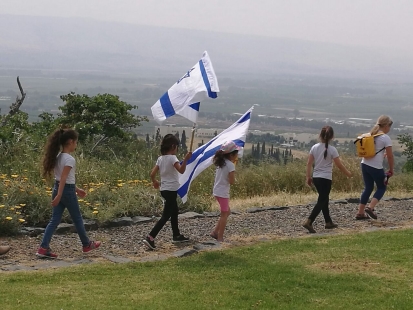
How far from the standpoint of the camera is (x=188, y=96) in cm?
833

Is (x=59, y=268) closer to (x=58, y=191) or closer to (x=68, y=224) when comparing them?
(x=58, y=191)

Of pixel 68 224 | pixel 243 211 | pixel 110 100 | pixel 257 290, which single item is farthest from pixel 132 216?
pixel 110 100

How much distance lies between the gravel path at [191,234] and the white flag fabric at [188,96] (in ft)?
5.31

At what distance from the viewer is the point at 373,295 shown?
618 cm

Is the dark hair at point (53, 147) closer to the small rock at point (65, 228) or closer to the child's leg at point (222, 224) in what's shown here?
the small rock at point (65, 228)

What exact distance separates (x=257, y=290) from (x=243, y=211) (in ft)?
16.6

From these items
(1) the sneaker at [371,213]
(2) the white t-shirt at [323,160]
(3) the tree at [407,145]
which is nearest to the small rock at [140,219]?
(2) the white t-shirt at [323,160]

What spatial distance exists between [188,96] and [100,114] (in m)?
9.17

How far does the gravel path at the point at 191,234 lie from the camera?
781 centimetres

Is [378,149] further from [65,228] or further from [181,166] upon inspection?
[65,228]

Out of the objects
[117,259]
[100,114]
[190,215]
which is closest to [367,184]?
[190,215]

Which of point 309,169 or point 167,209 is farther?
point 309,169

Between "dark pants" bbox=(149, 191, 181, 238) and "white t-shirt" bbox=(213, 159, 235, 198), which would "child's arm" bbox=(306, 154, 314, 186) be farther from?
"dark pants" bbox=(149, 191, 181, 238)

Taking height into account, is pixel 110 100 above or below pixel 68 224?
above
